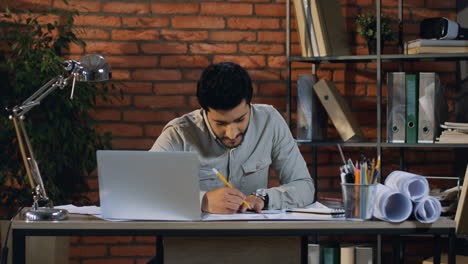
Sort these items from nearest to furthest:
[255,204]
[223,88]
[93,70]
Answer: [93,70] < [255,204] < [223,88]

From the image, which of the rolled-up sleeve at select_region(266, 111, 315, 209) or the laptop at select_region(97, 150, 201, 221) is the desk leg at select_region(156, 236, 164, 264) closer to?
the laptop at select_region(97, 150, 201, 221)

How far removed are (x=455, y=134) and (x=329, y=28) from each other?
2.69ft

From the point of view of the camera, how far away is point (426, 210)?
6.26 feet

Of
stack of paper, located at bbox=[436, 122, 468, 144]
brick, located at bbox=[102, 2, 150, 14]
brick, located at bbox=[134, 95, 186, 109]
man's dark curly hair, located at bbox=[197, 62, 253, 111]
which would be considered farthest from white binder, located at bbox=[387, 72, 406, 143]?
brick, located at bbox=[102, 2, 150, 14]

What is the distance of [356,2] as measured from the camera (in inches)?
146

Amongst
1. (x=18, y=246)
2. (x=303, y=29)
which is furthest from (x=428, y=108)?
(x=18, y=246)

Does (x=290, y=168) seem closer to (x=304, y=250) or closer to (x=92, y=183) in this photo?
(x=304, y=250)

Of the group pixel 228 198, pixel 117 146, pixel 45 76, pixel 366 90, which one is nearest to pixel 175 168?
pixel 228 198

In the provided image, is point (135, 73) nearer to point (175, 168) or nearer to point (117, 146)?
point (117, 146)

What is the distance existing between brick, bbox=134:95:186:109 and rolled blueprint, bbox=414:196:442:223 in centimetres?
194

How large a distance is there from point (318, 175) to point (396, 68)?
0.73 metres

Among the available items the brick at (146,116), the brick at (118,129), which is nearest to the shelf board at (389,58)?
the brick at (146,116)

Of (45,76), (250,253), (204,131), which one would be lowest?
(250,253)

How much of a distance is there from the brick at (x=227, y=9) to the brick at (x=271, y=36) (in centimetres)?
13
